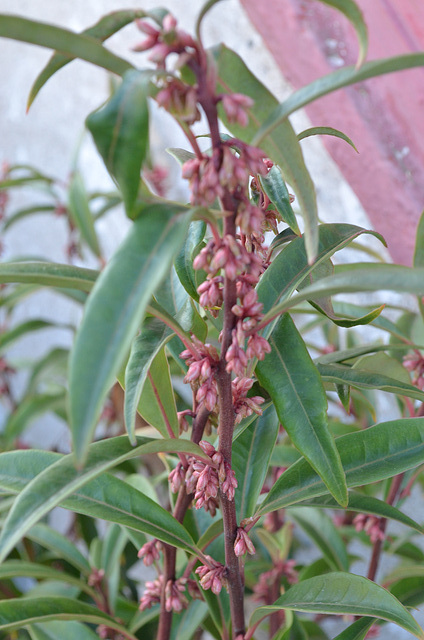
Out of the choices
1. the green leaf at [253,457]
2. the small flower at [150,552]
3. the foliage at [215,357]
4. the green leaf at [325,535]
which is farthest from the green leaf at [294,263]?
the green leaf at [325,535]

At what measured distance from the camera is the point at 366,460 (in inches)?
17.9

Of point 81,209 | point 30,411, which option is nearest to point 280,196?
point 81,209

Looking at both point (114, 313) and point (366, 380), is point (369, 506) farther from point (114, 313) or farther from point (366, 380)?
point (114, 313)

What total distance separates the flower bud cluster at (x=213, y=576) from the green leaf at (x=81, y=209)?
71 centimetres

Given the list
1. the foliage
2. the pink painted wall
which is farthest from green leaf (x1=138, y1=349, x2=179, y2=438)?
the pink painted wall

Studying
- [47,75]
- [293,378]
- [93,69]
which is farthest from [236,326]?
[93,69]

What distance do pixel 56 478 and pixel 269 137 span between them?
0.22 meters

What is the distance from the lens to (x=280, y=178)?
423 mm

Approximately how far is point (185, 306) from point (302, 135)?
0.14m

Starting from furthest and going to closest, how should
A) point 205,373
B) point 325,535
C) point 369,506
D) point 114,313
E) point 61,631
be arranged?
point 325,535
point 61,631
point 369,506
point 205,373
point 114,313

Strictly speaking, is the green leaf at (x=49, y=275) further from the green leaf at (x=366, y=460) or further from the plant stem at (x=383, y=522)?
the plant stem at (x=383, y=522)

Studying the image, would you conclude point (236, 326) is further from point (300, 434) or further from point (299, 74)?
point (299, 74)

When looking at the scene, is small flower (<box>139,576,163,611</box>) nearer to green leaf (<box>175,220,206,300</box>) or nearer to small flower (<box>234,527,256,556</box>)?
small flower (<box>234,527,256,556</box>)

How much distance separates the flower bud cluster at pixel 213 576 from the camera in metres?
0.43
